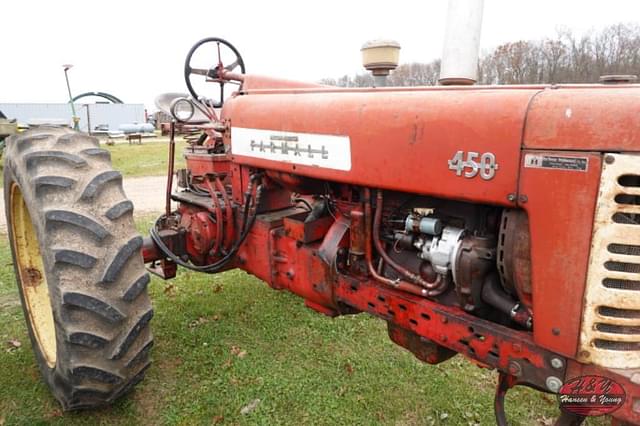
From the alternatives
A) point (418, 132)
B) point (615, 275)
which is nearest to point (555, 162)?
point (615, 275)

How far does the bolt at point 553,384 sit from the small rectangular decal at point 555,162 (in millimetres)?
683

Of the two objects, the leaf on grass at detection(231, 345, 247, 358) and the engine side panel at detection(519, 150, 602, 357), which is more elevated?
the engine side panel at detection(519, 150, 602, 357)

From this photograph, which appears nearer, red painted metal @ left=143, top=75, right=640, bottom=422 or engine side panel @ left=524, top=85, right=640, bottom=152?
engine side panel @ left=524, top=85, right=640, bottom=152

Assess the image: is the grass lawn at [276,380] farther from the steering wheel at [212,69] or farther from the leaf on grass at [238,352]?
the steering wheel at [212,69]

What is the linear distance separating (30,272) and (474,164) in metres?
2.88

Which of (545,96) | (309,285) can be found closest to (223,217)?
(309,285)

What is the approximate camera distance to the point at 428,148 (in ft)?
5.56

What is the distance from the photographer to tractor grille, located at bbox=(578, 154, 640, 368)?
1.32 metres

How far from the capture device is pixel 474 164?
1574 millimetres

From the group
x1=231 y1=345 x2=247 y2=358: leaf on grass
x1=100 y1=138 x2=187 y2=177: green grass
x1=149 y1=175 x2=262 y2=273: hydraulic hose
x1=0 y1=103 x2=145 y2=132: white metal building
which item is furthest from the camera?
x1=0 y1=103 x2=145 y2=132: white metal building

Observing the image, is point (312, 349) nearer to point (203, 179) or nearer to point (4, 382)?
point (203, 179)

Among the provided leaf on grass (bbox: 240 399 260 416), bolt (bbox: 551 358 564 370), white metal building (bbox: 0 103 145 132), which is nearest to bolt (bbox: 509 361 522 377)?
bolt (bbox: 551 358 564 370)

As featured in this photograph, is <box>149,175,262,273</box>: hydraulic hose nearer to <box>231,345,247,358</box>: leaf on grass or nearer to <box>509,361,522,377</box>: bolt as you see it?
<box>231,345,247,358</box>: leaf on grass

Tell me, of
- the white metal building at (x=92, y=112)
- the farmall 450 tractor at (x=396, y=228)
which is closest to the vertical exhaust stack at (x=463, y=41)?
the farmall 450 tractor at (x=396, y=228)
